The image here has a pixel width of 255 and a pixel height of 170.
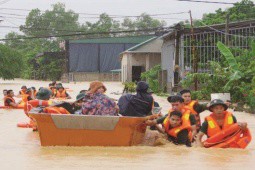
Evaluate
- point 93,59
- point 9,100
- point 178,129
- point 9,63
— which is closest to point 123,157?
point 178,129

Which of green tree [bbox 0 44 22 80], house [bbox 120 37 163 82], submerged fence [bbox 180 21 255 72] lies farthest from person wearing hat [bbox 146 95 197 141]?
green tree [bbox 0 44 22 80]

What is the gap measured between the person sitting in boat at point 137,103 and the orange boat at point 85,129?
0.50m

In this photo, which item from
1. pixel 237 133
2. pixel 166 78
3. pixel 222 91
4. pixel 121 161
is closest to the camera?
pixel 121 161

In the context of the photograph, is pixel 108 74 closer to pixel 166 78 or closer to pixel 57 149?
pixel 166 78

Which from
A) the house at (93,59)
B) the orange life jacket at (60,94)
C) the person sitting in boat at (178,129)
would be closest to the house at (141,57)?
the house at (93,59)

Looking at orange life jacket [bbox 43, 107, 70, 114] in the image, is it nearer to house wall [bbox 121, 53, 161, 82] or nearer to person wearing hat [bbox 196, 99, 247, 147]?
person wearing hat [bbox 196, 99, 247, 147]

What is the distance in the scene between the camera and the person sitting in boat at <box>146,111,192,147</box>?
1055 centimetres

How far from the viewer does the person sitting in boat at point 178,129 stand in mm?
10547

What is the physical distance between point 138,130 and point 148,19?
425ft

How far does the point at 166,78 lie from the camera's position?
3691cm

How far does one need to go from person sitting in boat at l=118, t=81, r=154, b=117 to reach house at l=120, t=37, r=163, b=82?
143 feet

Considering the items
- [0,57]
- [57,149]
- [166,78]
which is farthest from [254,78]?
[0,57]

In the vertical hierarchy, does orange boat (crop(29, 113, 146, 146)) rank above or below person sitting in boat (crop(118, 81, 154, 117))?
below

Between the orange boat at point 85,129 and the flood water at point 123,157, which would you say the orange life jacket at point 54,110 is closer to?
the flood water at point 123,157
